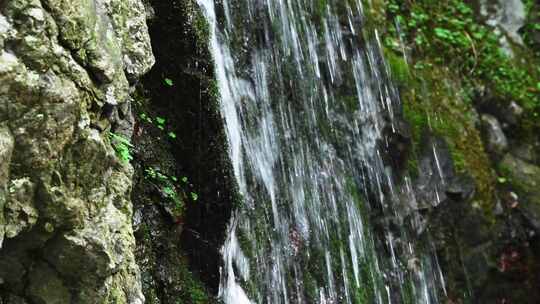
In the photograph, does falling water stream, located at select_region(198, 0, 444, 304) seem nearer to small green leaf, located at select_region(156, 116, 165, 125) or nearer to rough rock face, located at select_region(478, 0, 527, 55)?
small green leaf, located at select_region(156, 116, 165, 125)

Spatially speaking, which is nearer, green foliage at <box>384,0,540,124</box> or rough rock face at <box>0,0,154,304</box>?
rough rock face at <box>0,0,154,304</box>

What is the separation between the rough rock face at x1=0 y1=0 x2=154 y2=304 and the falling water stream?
55.4 inches

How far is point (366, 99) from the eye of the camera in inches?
264

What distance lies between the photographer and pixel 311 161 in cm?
591

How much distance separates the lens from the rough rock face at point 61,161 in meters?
2.23

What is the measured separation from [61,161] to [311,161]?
3.69 metres

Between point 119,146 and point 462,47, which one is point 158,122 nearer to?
point 119,146

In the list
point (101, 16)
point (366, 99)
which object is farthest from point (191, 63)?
point (366, 99)

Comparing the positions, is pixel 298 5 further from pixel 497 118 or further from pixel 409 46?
pixel 497 118

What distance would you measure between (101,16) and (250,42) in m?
2.77

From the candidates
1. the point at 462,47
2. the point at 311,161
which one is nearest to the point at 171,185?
the point at 311,161

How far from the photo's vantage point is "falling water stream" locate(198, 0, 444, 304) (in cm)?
490

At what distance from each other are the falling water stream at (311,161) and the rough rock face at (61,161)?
1.41 metres

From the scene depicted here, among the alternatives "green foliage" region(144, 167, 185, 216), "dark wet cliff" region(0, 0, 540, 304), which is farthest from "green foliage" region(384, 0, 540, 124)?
"green foliage" region(144, 167, 185, 216)
